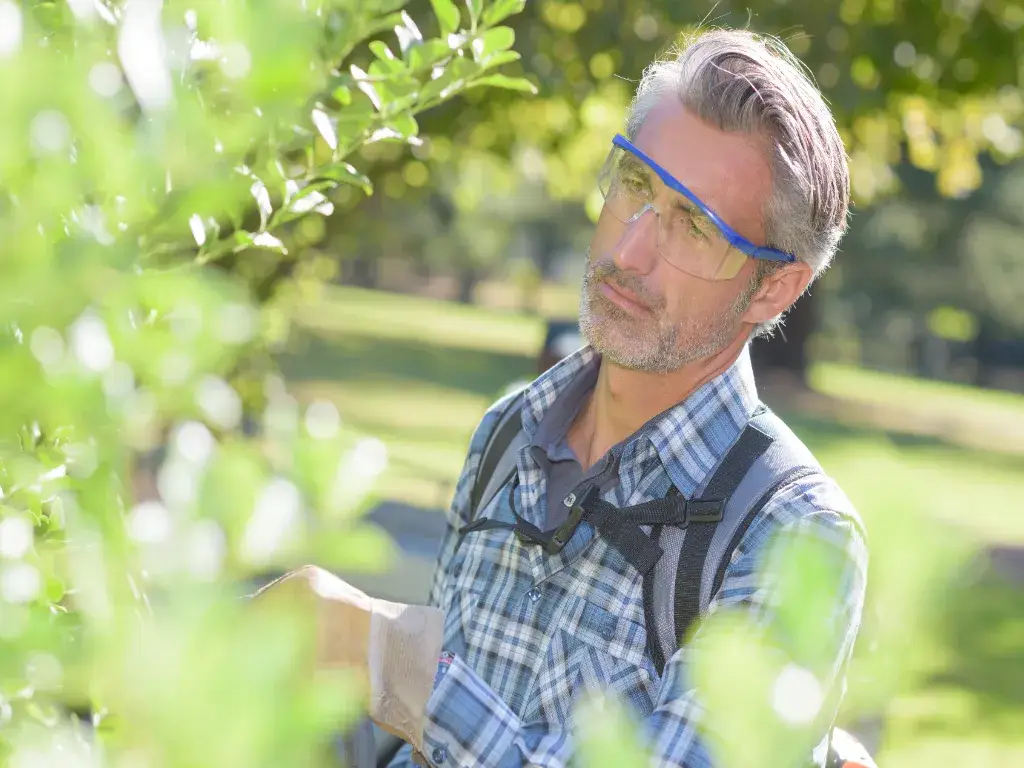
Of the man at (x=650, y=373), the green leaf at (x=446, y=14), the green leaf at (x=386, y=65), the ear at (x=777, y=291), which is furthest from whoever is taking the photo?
the ear at (x=777, y=291)

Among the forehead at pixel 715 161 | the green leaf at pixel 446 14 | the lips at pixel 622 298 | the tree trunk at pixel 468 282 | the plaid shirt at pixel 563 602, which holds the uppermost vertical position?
the green leaf at pixel 446 14

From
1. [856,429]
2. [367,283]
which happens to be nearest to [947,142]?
[856,429]

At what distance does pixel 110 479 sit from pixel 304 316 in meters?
41.1

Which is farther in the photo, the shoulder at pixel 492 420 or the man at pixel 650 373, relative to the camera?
the shoulder at pixel 492 420

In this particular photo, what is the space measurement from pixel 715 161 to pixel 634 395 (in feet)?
1.52

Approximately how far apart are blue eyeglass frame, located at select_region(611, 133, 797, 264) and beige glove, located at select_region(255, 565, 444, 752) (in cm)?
99

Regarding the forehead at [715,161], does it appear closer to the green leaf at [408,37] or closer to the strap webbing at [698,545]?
the strap webbing at [698,545]

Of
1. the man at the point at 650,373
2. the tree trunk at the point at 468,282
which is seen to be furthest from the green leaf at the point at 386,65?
the tree trunk at the point at 468,282

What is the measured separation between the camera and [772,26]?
7137 mm

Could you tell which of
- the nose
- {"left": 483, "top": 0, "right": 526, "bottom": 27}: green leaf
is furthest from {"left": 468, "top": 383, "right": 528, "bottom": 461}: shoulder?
{"left": 483, "top": 0, "right": 526, "bottom": 27}: green leaf

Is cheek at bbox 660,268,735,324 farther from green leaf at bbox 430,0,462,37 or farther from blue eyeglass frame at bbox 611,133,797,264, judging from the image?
green leaf at bbox 430,0,462,37

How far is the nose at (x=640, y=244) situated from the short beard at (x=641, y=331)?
3 centimetres

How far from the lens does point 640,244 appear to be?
244cm

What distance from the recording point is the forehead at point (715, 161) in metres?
2.40
